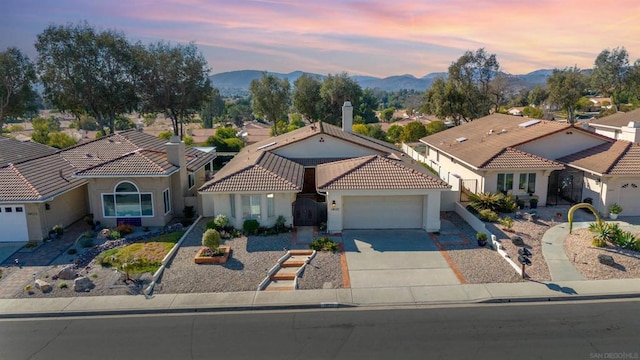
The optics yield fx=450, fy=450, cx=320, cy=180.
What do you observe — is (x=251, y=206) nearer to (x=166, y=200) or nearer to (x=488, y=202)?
(x=166, y=200)

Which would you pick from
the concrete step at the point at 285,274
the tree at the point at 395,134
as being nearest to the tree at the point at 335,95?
the tree at the point at 395,134

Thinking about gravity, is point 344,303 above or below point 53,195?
below

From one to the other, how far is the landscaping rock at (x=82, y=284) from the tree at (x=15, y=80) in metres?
41.8

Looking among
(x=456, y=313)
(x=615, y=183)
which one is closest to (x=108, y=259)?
(x=456, y=313)

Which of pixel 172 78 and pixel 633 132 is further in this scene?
pixel 172 78

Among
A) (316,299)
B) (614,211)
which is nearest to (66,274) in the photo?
(316,299)

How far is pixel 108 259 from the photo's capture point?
1838 cm

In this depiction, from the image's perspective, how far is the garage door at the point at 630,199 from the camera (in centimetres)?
2352

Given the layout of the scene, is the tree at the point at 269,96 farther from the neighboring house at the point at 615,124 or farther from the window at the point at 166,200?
the neighboring house at the point at 615,124

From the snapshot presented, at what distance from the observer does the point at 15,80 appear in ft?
157

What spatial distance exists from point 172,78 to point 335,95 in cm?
2038

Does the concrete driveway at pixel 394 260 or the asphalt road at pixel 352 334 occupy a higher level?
the concrete driveway at pixel 394 260

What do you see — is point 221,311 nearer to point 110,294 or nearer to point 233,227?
point 110,294

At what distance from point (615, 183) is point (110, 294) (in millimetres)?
24270
